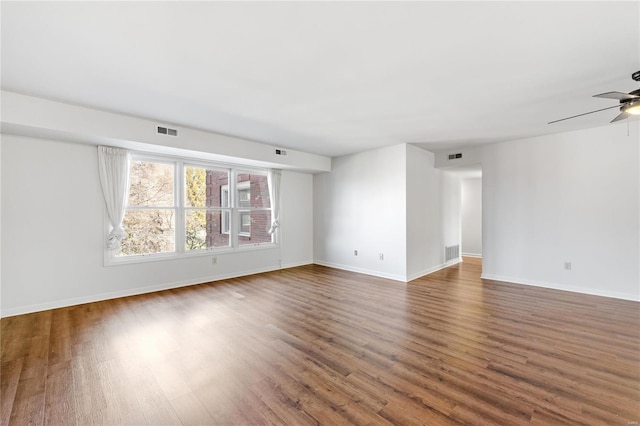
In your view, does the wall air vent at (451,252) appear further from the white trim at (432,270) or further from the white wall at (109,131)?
the white wall at (109,131)

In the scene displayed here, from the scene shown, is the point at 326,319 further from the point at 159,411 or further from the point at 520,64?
the point at 520,64

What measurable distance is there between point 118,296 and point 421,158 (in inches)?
Answer: 239

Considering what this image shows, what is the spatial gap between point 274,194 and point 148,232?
2.63 m

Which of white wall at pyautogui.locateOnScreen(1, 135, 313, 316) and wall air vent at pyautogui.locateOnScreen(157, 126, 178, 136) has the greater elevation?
wall air vent at pyautogui.locateOnScreen(157, 126, 178, 136)

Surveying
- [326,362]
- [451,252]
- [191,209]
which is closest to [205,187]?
[191,209]

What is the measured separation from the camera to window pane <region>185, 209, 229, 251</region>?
5195 millimetres

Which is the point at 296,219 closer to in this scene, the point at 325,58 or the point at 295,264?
the point at 295,264

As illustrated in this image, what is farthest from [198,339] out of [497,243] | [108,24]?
[497,243]

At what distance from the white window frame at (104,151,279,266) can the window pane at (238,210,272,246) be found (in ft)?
0.20

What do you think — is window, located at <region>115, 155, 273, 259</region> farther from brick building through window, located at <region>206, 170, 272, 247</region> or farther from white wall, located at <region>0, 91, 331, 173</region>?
white wall, located at <region>0, 91, 331, 173</region>

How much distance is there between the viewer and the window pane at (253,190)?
235 inches

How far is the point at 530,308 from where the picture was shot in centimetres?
366

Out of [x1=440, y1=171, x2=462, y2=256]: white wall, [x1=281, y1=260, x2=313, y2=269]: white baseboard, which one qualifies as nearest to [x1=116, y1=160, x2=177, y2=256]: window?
[x1=281, y1=260, x2=313, y2=269]: white baseboard

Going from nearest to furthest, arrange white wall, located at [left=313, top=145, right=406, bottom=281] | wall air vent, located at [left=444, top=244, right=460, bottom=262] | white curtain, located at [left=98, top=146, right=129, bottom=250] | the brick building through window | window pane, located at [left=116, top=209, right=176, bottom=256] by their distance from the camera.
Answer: white curtain, located at [left=98, top=146, right=129, bottom=250] < window pane, located at [left=116, top=209, right=176, bottom=256] < white wall, located at [left=313, top=145, right=406, bottom=281] < the brick building through window < wall air vent, located at [left=444, top=244, right=460, bottom=262]
